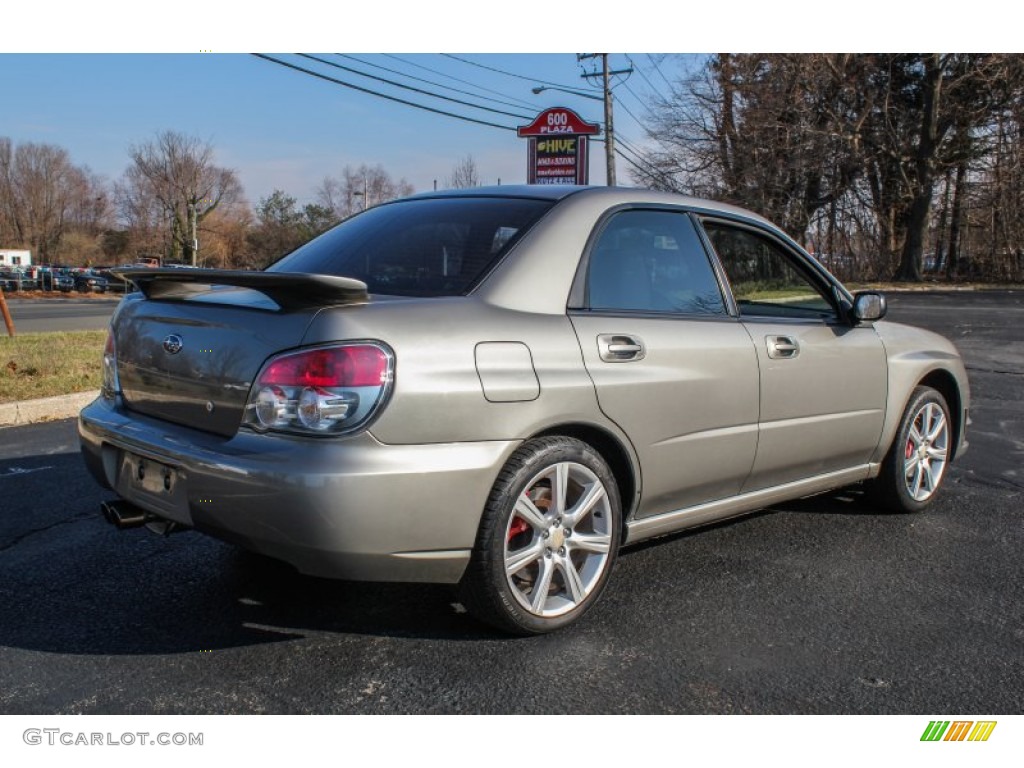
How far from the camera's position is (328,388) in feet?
8.50

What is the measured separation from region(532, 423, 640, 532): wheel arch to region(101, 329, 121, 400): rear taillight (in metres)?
1.67

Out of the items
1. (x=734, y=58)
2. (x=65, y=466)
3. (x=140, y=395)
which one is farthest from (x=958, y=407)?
(x=734, y=58)

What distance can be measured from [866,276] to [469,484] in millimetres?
39308

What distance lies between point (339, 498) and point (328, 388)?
33 cm

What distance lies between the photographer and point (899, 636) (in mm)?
3082

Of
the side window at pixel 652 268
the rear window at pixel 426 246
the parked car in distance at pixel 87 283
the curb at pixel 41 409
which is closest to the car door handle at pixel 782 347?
the side window at pixel 652 268

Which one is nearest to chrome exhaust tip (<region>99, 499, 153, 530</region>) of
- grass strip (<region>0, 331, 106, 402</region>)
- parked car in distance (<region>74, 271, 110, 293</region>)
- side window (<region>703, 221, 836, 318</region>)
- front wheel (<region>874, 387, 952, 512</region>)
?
side window (<region>703, 221, 836, 318</region>)

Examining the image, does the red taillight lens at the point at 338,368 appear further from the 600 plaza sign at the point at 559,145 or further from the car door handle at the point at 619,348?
the 600 plaza sign at the point at 559,145

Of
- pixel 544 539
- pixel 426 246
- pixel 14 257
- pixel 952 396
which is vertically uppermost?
pixel 14 257

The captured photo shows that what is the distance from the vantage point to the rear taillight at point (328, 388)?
8.48 ft

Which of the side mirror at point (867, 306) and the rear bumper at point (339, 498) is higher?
the side mirror at point (867, 306)

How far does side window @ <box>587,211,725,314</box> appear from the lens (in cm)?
336

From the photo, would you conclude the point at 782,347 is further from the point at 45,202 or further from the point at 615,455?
the point at 45,202
